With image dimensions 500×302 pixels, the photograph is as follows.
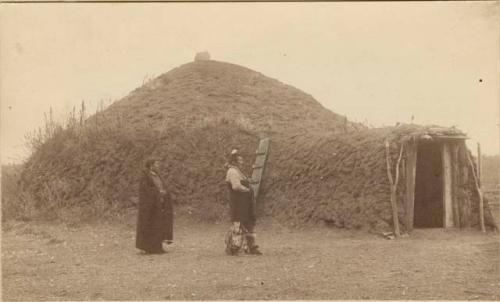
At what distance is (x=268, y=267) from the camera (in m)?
8.92

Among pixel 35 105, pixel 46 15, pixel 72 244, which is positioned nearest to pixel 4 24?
pixel 46 15

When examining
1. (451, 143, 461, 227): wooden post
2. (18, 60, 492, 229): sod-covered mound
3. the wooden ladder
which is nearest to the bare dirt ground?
(451, 143, 461, 227): wooden post

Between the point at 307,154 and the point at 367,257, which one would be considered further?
the point at 307,154

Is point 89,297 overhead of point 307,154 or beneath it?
beneath

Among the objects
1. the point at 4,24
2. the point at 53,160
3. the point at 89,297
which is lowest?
the point at 89,297

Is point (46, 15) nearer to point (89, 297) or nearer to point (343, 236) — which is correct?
point (89, 297)

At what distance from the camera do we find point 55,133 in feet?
52.2

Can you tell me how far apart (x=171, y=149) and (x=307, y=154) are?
10.6ft

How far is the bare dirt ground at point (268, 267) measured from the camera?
7477mm

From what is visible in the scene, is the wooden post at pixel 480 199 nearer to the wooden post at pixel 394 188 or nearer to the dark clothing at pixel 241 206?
the wooden post at pixel 394 188

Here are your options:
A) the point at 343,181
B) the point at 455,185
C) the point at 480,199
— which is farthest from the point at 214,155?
the point at 480,199

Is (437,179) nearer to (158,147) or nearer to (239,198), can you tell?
(239,198)

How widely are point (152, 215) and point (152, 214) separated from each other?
2 centimetres

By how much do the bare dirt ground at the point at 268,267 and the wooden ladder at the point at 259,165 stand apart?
162 cm
